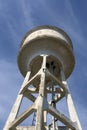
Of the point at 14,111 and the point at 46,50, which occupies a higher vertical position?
the point at 46,50

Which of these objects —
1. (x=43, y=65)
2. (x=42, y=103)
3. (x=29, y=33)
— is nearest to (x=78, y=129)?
(x=42, y=103)

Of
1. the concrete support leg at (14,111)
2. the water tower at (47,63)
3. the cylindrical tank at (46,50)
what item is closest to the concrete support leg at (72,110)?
the water tower at (47,63)

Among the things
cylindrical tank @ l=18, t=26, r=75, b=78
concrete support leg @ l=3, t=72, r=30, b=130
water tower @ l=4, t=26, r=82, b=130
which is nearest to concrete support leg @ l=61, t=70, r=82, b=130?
water tower @ l=4, t=26, r=82, b=130

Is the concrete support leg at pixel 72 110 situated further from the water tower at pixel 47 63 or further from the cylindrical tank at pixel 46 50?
the cylindrical tank at pixel 46 50

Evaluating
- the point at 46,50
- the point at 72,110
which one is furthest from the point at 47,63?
the point at 72,110

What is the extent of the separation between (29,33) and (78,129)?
369 inches

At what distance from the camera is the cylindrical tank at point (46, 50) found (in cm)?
2238

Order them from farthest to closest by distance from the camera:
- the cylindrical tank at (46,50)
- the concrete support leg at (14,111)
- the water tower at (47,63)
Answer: the cylindrical tank at (46,50) → the water tower at (47,63) → the concrete support leg at (14,111)

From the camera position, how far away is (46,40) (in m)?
22.4

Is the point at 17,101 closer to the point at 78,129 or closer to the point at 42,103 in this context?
the point at 42,103

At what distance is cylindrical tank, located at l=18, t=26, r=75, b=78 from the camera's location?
22375 millimetres

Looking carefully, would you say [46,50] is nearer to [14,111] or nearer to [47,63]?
[47,63]

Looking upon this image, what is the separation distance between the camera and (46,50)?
2230cm

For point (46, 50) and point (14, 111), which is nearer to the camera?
point (14, 111)
